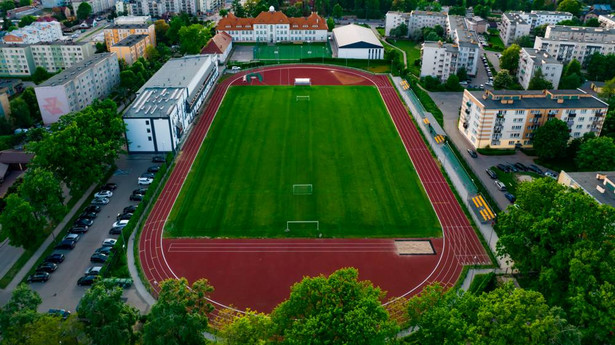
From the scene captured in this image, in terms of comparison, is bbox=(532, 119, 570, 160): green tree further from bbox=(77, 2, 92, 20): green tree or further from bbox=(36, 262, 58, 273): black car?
bbox=(77, 2, 92, 20): green tree

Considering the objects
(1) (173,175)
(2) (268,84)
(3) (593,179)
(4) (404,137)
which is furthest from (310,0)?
(3) (593,179)

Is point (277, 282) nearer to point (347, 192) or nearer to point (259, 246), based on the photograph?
point (259, 246)

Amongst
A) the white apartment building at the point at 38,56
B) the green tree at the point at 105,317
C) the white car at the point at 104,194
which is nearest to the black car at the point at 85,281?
the green tree at the point at 105,317

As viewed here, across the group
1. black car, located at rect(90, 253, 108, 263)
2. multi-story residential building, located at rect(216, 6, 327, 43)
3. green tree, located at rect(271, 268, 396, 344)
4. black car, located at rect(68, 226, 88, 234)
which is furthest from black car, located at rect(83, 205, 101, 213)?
multi-story residential building, located at rect(216, 6, 327, 43)

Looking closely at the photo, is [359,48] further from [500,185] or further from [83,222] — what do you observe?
[83,222]

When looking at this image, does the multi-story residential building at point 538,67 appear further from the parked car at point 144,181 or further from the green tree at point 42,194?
the green tree at point 42,194

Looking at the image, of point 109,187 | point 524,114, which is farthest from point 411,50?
point 109,187
